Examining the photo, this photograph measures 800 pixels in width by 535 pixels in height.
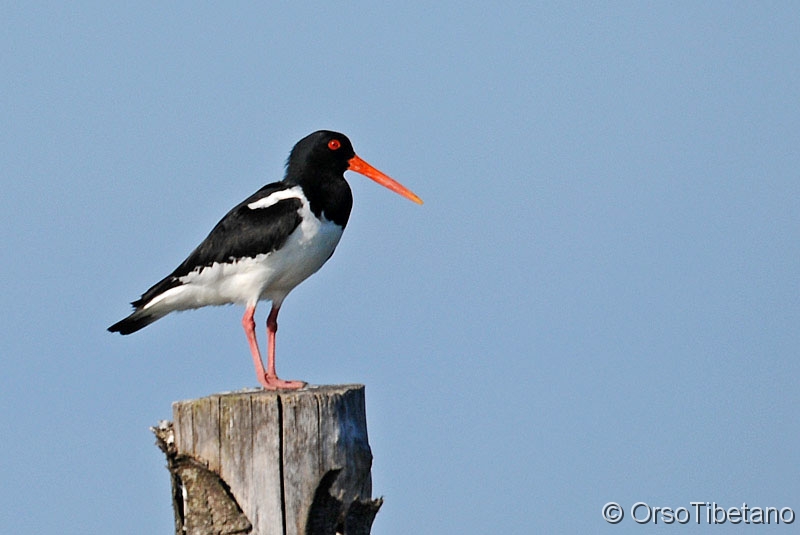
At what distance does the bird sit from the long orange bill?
0.35m

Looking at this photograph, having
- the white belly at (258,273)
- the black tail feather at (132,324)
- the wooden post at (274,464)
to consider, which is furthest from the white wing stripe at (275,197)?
the wooden post at (274,464)

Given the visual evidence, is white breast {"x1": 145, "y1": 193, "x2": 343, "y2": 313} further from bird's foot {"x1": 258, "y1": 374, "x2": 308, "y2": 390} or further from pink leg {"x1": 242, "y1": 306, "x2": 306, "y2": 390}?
bird's foot {"x1": 258, "y1": 374, "x2": 308, "y2": 390}

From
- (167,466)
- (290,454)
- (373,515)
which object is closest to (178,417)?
(167,466)

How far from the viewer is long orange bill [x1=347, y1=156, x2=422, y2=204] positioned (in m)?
9.98

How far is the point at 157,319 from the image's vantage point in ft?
31.1

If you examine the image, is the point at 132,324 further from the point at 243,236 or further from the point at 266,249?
the point at 266,249

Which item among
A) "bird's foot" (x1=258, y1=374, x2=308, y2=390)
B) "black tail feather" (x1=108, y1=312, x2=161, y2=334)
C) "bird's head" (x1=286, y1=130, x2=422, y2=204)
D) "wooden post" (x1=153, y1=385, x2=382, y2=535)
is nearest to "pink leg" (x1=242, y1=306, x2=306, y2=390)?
"bird's foot" (x1=258, y1=374, x2=308, y2=390)

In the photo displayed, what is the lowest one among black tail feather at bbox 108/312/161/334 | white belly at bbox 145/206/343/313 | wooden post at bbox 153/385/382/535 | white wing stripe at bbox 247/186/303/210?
wooden post at bbox 153/385/382/535

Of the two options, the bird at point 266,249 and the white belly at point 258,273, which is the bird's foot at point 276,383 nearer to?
the bird at point 266,249

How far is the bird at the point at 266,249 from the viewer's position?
9.00m

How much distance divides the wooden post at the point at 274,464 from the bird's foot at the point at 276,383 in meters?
1.04

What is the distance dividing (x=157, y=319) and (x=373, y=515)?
3.91m

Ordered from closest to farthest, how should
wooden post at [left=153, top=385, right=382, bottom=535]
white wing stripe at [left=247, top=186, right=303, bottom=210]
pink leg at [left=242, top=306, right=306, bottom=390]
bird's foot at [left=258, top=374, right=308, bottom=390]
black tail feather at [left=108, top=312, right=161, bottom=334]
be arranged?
wooden post at [left=153, top=385, right=382, bottom=535] → bird's foot at [left=258, top=374, right=308, bottom=390] → pink leg at [left=242, top=306, right=306, bottom=390] → white wing stripe at [left=247, top=186, right=303, bottom=210] → black tail feather at [left=108, top=312, right=161, bottom=334]

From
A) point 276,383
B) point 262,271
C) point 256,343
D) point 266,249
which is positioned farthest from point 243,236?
point 276,383
